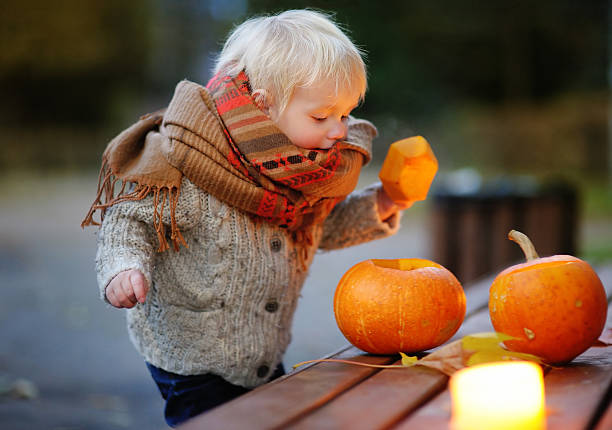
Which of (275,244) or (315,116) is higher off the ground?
(315,116)

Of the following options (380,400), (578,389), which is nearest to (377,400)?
(380,400)

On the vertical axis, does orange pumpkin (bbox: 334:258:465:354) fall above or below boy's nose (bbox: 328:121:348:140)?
below

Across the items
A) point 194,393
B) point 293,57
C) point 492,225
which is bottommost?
point 492,225

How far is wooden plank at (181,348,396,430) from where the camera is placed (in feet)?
3.67

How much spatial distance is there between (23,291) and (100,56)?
14281 mm

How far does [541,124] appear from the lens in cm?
1534

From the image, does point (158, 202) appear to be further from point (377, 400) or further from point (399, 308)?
point (377, 400)

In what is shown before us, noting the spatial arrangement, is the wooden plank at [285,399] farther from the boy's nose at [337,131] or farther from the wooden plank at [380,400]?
the boy's nose at [337,131]

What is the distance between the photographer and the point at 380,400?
1.24m

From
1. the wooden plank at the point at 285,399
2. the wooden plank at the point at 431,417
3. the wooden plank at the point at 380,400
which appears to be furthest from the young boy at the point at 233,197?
the wooden plank at the point at 431,417

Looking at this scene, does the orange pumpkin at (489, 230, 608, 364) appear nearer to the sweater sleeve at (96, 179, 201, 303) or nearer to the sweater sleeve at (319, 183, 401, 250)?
the sweater sleeve at (319, 183, 401, 250)

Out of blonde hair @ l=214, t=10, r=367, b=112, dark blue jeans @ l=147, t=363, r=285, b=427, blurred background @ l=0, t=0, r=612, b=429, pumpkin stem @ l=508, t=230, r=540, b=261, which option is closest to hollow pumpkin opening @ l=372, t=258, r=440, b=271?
pumpkin stem @ l=508, t=230, r=540, b=261

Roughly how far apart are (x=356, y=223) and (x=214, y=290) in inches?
20.2

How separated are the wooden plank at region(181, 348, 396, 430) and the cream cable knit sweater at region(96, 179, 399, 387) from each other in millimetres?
366
